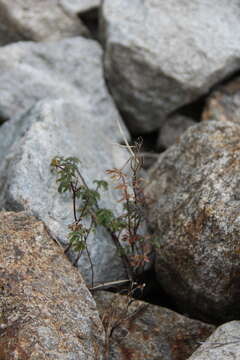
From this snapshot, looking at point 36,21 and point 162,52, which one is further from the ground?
point 36,21

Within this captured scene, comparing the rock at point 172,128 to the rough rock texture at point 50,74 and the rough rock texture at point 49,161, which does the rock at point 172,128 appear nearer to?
the rough rock texture at point 50,74

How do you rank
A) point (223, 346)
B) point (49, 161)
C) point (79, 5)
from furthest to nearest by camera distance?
point (79, 5) → point (49, 161) → point (223, 346)

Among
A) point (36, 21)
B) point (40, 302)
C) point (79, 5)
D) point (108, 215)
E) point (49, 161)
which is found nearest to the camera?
point (40, 302)

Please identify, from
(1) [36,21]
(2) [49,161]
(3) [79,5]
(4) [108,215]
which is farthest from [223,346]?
(3) [79,5]

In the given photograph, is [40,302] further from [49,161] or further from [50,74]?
[50,74]

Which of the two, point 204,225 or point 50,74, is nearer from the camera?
point 204,225

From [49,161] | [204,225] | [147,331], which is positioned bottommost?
[147,331]

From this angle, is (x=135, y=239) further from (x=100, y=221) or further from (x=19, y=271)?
(x=19, y=271)

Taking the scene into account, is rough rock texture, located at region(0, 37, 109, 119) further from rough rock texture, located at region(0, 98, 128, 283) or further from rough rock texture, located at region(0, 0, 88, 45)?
rough rock texture, located at region(0, 98, 128, 283)
